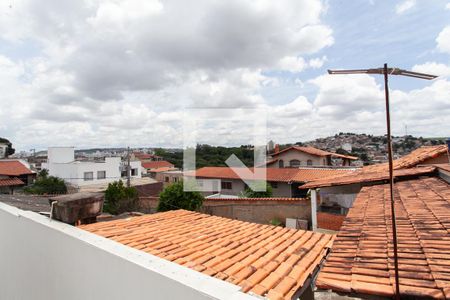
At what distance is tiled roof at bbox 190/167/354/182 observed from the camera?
20.0 meters

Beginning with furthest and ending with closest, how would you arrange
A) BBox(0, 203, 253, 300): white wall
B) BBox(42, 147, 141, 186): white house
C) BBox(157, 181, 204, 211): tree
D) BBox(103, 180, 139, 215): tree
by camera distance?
1. BBox(42, 147, 141, 186): white house
2. BBox(103, 180, 139, 215): tree
3. BBox(157, 181, 204, 211): tree
4. BBox(0, 203, 253, 300): white wall

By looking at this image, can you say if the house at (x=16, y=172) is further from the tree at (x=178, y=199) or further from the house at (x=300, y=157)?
the house at (x=300, y=157)

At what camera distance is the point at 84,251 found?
2.14 m

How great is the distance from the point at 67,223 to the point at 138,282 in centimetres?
167

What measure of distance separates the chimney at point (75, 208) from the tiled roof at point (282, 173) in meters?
17.2

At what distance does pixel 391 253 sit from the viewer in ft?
6.73

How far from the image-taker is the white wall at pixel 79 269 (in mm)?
1395

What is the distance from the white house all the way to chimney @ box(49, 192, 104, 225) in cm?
2645

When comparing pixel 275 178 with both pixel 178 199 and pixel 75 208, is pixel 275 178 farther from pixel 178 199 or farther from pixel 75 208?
pixel 75 208

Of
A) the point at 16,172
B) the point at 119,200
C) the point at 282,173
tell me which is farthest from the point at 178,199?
the point at 16,172

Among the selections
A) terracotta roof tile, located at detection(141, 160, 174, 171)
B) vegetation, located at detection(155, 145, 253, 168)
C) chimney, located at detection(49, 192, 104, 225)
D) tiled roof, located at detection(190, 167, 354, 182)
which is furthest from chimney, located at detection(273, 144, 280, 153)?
chimney, located at detection(49, 192, 104, 225)

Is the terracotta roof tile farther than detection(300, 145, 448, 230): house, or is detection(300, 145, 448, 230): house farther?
the terracotta roof tile

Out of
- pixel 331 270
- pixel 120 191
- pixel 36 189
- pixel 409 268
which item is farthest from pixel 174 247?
pixel 36 189

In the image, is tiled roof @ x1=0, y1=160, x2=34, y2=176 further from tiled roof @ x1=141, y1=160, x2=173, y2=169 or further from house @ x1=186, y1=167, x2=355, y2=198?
tiled roof @ x1=141, y1=160, x2=173, y2=169
